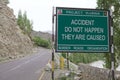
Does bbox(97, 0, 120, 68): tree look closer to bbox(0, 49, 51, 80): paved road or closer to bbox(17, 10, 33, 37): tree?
bbox(0, 49, 51, 80): paved road

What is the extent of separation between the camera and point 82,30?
13336 mm

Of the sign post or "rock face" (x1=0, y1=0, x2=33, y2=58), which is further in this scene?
"rock face" (x1=0, y1=0, x2=33, y2=58)

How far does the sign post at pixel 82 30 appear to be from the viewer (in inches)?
523

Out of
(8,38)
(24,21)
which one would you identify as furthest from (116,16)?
(24,21)

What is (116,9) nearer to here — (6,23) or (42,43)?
(6,23)

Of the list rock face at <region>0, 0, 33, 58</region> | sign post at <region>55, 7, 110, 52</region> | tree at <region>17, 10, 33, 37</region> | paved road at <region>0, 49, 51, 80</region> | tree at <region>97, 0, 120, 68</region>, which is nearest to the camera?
sign post at <region>55, 7, 110, 52</region>

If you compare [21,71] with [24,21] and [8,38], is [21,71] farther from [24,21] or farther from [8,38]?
[24,21]

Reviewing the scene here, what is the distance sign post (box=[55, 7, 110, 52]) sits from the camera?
1328cm

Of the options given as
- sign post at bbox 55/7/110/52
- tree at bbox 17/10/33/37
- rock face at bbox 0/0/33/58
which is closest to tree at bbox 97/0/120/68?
sign post at bbox 55/7/110/52

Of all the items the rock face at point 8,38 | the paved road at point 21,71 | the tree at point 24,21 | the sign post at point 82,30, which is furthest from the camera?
the tree at point 24,21

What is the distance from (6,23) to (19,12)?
59052mm

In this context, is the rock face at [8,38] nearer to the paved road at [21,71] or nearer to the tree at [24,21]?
the paved road at [21,71]

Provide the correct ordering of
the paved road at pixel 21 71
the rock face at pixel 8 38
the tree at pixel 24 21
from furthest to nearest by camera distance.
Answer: the tree at pixel 24 21
the rock face at pixel 8 38
the paved road at pixel 21 71

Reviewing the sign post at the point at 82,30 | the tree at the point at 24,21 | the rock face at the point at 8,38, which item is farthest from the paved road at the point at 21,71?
the tree at the point at 24,21
